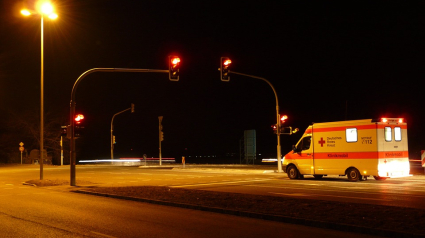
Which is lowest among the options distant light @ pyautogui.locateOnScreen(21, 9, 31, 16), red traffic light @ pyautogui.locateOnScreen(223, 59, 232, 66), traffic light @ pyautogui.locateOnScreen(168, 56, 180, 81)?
traffic light @ pyautogui.locateOnScreen(168, 56, 180, 81)

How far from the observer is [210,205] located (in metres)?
12.8

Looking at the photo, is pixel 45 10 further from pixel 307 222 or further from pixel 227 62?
pixel 307 222

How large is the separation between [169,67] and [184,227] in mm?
10900

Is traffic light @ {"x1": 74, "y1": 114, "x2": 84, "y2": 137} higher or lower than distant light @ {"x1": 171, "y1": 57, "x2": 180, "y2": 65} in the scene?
lower

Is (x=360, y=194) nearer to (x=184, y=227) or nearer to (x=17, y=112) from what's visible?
(x=184, y=227)

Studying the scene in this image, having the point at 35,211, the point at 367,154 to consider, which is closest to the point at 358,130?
the point at 367,154

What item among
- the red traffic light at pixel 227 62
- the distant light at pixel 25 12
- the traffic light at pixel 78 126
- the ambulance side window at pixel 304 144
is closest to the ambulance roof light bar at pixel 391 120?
the ambulance side window at pixel 304 144

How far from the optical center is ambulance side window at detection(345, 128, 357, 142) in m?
21.0

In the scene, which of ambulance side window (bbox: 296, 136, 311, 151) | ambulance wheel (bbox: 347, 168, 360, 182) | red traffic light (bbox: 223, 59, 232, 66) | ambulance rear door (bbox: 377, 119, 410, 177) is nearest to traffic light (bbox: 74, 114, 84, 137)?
red traffic light (bbox: 223, 59, 232, 66)

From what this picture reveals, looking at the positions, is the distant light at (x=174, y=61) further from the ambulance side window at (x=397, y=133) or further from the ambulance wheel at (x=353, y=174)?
the ambulance side window at (x=397, y=133)

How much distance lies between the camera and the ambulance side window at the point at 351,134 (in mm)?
20953

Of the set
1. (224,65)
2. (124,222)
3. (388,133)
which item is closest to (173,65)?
(224,65)

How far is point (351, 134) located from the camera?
21125 mm

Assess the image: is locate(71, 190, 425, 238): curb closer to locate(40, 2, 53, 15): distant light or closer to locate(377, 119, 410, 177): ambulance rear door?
locate(377, 119, 410, 177): ambulance rear door
